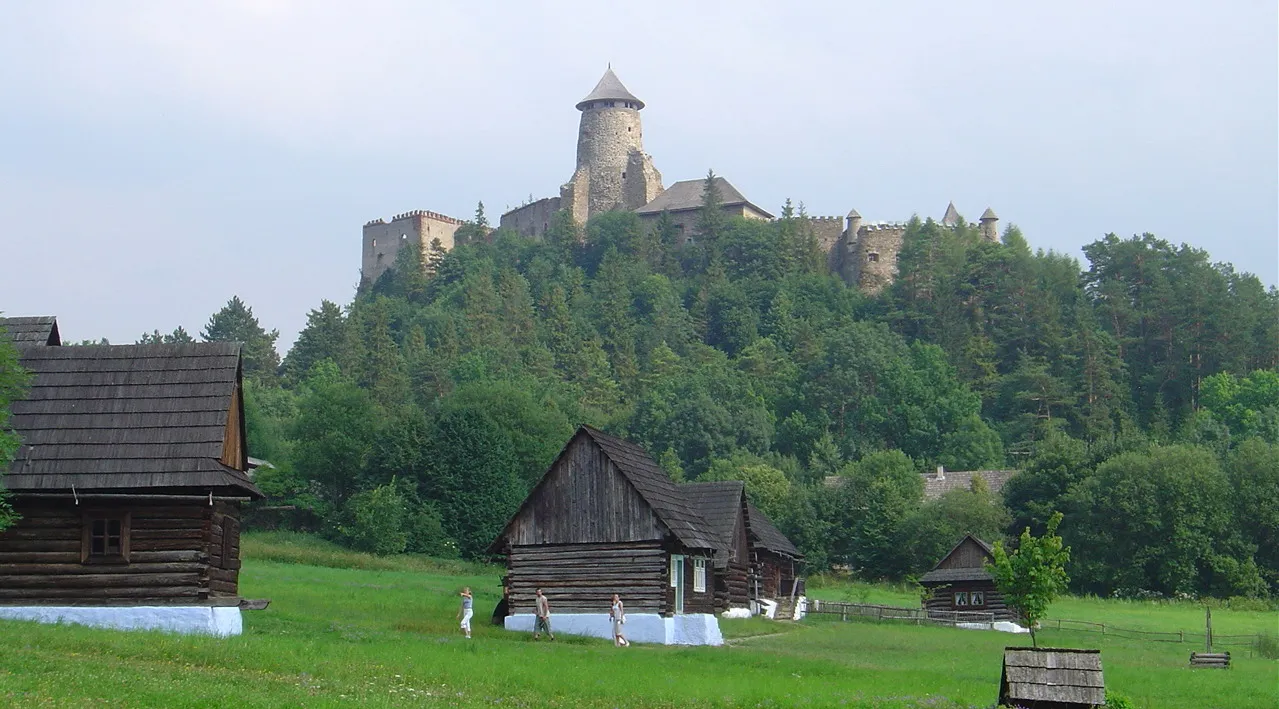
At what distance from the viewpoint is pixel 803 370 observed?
4759 inches

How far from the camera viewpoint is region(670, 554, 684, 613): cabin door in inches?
1480

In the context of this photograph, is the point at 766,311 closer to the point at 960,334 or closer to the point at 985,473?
the point at 960,334

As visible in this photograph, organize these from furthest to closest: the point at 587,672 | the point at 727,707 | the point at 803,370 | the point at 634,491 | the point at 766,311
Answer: the point at 766,311 → the point at 803,370 → the point at 634,491 → the point at 587,672 → the point at 727,707

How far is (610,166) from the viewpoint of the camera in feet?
478

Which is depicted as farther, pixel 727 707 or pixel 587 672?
pixel 587 672

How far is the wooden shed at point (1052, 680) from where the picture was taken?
19.8 metres

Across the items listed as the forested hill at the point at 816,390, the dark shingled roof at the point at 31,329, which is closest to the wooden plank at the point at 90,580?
the dark shingled roof at the point at 31,329

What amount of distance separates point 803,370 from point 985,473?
109 ft

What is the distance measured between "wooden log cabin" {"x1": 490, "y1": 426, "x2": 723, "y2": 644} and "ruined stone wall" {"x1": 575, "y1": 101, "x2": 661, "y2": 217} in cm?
10733

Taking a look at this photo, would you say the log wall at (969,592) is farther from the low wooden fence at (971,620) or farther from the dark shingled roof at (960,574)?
the low wooden fence at (971,620)

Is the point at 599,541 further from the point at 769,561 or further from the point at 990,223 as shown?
the point at 990,223

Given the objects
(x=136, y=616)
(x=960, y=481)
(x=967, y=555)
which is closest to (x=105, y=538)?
(x=136, y=616)

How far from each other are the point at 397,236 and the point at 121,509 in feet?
438

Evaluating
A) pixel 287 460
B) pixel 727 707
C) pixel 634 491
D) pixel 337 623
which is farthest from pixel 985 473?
pixel 727 707
